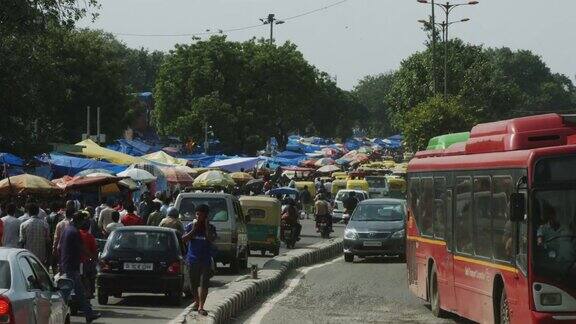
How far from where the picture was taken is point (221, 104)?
94.8 meters

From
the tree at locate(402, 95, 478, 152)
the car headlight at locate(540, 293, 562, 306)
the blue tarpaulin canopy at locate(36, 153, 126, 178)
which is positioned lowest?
the car headlight at locate(540, 293, 562, 306)

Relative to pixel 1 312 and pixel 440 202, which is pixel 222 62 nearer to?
pixel 440 202

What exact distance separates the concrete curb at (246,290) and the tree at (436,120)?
105 feet

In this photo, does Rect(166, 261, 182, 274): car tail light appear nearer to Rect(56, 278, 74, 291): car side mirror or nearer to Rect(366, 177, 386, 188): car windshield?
Rect(56, 278, 74, 291): car side mirror

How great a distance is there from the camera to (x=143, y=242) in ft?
74.4

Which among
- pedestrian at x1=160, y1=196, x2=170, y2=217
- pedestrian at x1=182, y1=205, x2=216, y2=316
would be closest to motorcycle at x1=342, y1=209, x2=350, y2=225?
pedestrian at x1=160, y1=196, x2=170, y2=217

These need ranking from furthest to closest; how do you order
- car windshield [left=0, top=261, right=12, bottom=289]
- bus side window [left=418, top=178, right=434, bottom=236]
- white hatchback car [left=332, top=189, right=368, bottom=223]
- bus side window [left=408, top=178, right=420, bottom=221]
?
white hatchback car [left=332, top=189, right=368, bottom=223]
bus side window [left=408, top=178, right=420, bottom=221]
bus side window [left=418, top=178, right=434, bottom=236]
car windshield [left=0, top=261, right=12, bottom=289]

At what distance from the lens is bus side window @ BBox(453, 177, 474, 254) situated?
18.0 m

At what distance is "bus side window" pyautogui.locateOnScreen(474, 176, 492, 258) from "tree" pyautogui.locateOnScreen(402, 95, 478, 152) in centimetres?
5060

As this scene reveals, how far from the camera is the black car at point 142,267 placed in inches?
877

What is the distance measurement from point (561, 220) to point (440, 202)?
587cm

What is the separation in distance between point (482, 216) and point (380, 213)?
19.5 meters

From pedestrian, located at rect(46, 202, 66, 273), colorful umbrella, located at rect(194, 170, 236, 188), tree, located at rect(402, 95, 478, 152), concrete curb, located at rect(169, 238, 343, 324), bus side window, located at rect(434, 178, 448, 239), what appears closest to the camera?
concrete curb, located at rect(169, 238, 343, 324)

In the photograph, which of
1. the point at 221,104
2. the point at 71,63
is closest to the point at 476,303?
the point at 71,63
